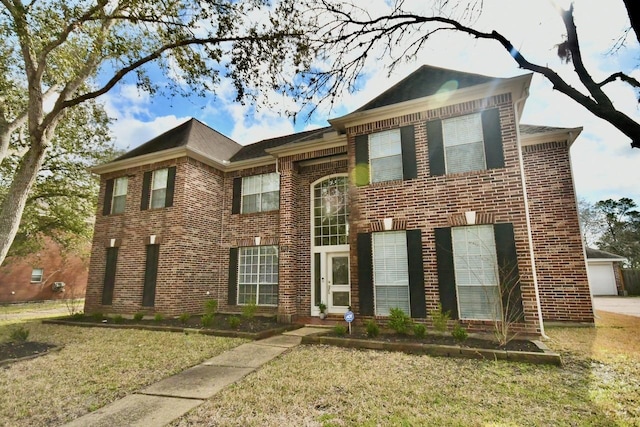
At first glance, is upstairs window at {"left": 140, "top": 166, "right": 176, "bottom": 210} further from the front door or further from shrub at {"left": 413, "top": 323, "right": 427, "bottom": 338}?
shrub at {"left": 413, "top": 323, "right": 427, "bottom": 338}

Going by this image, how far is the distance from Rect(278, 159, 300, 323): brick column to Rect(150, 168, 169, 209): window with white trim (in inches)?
179

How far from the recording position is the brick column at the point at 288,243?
10.2 meters

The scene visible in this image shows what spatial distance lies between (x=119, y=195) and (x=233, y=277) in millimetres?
→ 6011

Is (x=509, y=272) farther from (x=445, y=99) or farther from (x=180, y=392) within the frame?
(x=180, y=392)

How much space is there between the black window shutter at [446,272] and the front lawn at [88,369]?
16.5ft

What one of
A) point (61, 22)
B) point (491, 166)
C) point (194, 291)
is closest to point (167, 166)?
point (194, 291)

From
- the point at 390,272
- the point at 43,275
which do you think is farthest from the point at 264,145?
the point at 43,275

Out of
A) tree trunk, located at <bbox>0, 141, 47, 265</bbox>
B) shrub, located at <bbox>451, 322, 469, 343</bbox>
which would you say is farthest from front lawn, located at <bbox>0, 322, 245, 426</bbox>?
shrub, located at <bbox>451, 322, 469, 343</bbox>

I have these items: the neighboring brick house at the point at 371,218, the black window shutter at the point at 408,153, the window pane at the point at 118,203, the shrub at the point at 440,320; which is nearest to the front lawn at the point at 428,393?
the shrub at the point at 440,320

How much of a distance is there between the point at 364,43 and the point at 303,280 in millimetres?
7722

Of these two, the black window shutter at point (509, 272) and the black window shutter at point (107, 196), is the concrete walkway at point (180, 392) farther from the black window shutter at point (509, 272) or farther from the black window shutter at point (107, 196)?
the black window shutter at point (107, 196)

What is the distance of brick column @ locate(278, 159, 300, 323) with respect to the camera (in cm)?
1020

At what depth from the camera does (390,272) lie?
821cm

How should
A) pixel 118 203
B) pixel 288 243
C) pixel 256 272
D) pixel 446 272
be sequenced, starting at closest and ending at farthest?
pixel 446 272 → pixel 288 243 → pixel 256 272 → pixel 118 203
